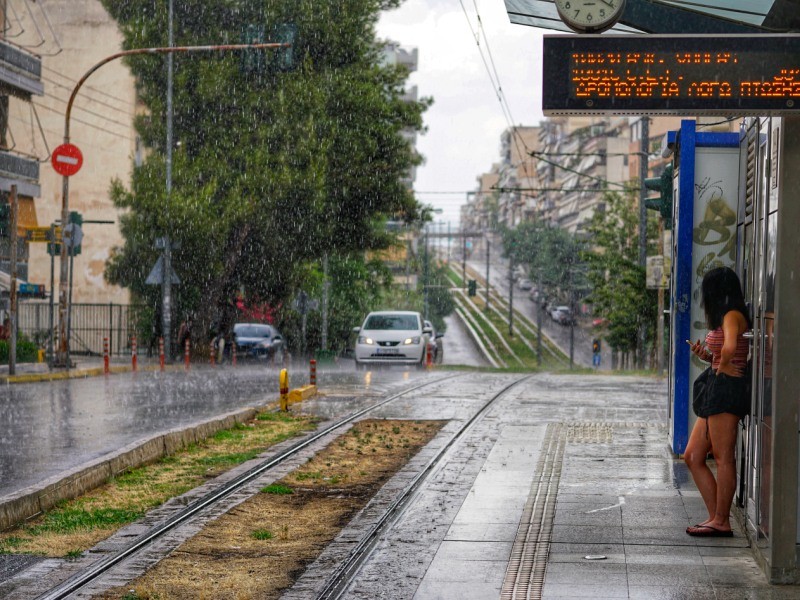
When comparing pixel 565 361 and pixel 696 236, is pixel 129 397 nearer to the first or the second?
pixel 696 236

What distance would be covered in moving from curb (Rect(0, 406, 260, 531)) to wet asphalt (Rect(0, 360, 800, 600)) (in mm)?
584

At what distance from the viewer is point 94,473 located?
1044 centimetres

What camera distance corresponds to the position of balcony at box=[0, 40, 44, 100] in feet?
115

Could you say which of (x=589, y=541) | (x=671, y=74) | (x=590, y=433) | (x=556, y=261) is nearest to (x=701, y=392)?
(x=589, y=541)

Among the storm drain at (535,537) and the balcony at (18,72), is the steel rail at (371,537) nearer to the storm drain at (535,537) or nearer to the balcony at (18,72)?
the storm drain at (535,537)

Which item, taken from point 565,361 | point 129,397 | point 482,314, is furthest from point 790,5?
point 482,314

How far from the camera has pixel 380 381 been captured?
1002 inches

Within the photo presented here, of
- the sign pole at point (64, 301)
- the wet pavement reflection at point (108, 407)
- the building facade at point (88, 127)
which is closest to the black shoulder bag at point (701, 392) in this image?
the wet pavement reflection at point (108, 407)

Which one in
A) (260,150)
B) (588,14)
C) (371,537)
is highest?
(260,150)

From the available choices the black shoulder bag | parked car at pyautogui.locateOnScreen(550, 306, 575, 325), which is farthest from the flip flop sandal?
parked car at pyautogui.locateOnScreen(550, 306, 575, 325)

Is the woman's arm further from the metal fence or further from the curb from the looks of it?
the metal fence

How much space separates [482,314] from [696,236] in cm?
8658

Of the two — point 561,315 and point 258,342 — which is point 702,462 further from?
point 561,315

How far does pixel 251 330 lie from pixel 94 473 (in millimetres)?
33387
